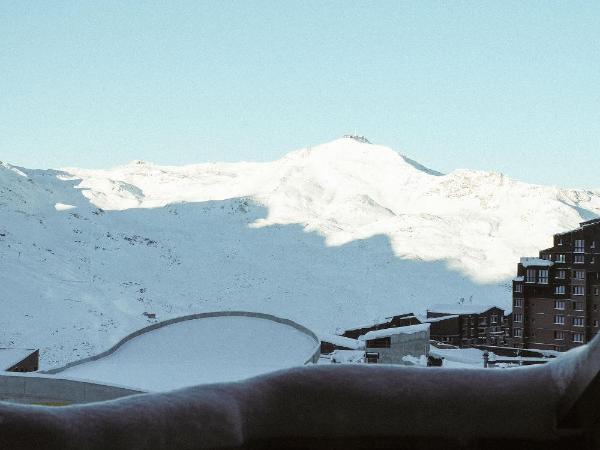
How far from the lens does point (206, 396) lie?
1.39m

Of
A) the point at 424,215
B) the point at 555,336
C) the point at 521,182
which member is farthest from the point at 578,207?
the point at 555,336

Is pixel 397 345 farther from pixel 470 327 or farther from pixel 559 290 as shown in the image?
pixel 470 327

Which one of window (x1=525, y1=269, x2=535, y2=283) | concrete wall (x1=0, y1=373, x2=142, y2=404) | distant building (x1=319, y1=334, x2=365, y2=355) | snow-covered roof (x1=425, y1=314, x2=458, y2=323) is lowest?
concrete wall (x1=0, y1=373, x2=142, y2=404)

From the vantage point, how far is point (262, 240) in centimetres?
4788

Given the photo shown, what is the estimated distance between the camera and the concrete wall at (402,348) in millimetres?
16359

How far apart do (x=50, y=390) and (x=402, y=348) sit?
346 inches

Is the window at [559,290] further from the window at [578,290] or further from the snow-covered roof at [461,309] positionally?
the snow-covered roof at [461,309]

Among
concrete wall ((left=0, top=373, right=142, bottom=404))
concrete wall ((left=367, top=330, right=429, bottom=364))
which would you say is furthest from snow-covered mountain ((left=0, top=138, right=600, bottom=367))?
concrete wall ((left=0, top=373, right=142, bottom=404))

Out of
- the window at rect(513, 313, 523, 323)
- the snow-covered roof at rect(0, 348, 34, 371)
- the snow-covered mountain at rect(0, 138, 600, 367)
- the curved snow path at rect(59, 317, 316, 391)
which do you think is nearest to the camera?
the curved snow path at rect(59, 317, 316, 391)

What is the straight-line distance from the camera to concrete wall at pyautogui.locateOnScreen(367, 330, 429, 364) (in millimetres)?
16359

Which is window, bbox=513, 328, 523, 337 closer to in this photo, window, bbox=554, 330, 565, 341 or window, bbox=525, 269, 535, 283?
window, bbox=554, 330, 565, 341

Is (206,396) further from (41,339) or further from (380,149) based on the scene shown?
(380,149)

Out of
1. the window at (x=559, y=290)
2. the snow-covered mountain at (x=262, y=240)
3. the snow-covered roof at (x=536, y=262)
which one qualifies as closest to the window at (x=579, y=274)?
the window at (x=559, y=290)

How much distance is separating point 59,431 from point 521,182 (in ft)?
203
